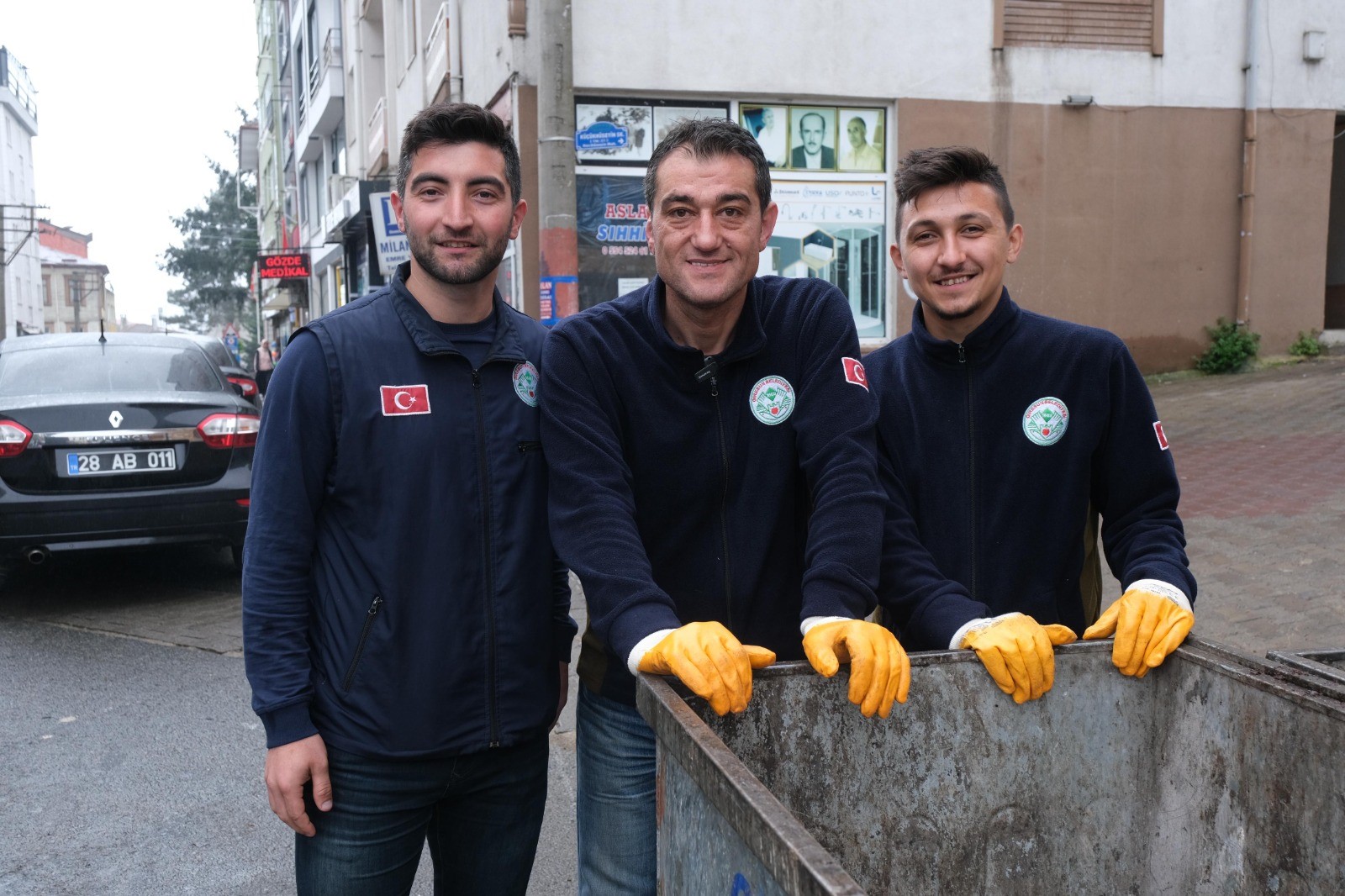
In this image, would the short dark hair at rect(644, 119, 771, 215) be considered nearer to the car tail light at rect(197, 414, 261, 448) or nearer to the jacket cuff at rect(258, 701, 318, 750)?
the jacket cuff at rect(258, 701, 318, 750)

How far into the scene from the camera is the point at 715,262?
225 centimetres

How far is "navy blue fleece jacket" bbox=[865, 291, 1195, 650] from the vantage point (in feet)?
8.09

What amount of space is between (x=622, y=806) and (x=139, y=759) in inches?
117

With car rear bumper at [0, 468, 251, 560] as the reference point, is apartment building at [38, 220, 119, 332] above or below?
above

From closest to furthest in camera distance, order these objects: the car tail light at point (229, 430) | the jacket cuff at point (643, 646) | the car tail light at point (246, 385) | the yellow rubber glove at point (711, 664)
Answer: the yellow rubber glove at point (711, 664) < the jacket cuff at point (643, 646) < the car tail light at point (229, 430) < the car tail light at point (246, 385)

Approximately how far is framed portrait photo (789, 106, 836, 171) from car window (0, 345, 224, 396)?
23.4 ft

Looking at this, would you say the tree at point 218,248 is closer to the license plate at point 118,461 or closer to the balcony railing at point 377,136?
the balcony railing at point 377,136

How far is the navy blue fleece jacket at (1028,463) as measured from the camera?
2.47 metres

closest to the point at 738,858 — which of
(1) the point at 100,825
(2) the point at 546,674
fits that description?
(2) the point at 546,674

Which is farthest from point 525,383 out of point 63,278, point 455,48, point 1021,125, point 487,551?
point 63,278

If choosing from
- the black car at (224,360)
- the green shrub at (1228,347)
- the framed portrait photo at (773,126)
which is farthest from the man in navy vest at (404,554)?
the green shrub at (1228,347)

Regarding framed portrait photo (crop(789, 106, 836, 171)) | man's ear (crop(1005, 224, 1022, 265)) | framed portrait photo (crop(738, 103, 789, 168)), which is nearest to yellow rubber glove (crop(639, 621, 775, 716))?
man's ear (crop(1005, 224, 1022, 265))

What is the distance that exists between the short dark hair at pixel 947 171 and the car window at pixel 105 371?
562cm

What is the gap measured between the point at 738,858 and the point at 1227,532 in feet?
21.1
